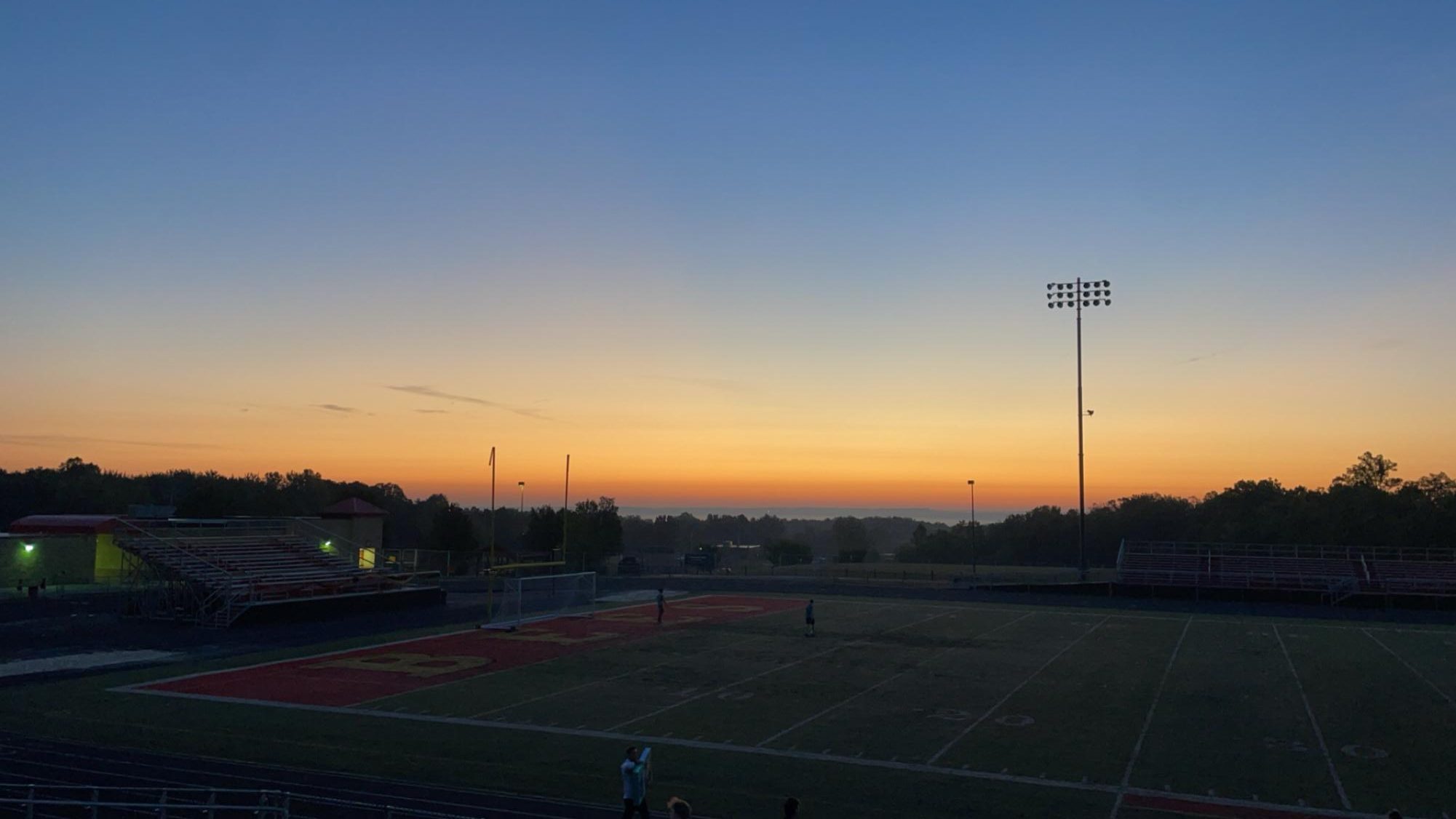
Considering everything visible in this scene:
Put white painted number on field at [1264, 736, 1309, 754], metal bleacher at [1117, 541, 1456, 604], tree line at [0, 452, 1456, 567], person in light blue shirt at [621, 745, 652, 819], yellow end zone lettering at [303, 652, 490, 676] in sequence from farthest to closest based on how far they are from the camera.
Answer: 1. tree line at [0, 452, 1456, 567]
2. metal bleacher at [1117, 541, 1456, 604]
3. yellow end zone lettering at [303, 652, 490, 676]
4. white painted number on field at [1264, 736, 1309, 754]
5. person in light blue shirt at [621, 745, 652, 819]

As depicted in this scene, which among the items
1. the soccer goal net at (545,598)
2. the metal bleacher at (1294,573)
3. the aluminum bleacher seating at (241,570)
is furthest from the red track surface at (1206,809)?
the metal bleacher at (1294,573)

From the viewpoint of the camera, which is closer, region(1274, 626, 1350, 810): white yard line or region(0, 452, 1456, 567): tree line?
region(1274, 626, 1350, 810): white yard line

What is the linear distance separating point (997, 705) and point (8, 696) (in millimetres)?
22548

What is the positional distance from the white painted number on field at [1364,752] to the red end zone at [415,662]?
65.9ft

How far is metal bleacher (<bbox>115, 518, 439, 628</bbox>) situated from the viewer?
119ft

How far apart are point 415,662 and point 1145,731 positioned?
768 inches

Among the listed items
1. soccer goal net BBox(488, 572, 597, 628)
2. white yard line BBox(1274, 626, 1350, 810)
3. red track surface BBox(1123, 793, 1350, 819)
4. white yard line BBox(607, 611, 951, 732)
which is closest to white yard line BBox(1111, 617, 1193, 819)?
red track surface BBox(1123, 793, 1350, 819)

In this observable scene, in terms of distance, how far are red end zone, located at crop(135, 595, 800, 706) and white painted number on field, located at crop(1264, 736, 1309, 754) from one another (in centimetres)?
1875

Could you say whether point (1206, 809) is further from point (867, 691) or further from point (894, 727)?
point (867, 691)

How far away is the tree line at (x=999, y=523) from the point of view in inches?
2904

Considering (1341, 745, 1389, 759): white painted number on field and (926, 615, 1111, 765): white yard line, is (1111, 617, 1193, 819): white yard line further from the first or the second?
(1341, 745, 1389, 759): white painted number on field

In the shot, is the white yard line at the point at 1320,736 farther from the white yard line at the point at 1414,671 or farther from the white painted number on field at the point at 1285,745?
the white yard line at the point at 1414,671

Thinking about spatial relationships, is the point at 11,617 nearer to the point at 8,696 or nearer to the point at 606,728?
the point at 8,696

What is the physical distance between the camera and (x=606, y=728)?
19.5 meters
